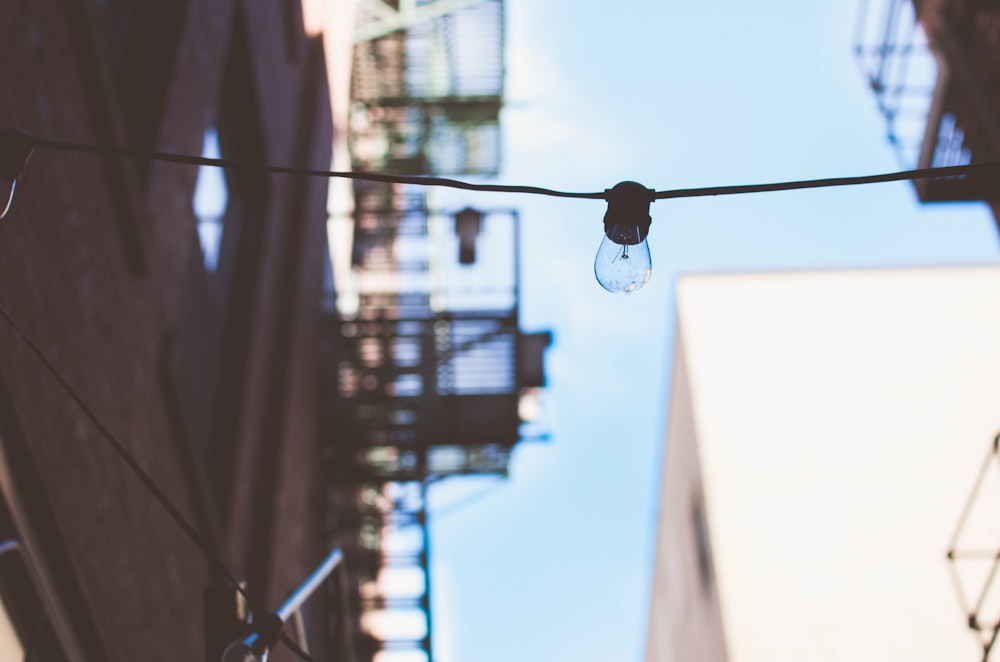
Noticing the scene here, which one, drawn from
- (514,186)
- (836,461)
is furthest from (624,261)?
(836,461)

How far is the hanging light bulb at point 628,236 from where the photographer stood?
3.13 m

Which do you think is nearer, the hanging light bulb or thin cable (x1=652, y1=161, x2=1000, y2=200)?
thin cable (x1=652, y1=161, x2=1000, y2=200)

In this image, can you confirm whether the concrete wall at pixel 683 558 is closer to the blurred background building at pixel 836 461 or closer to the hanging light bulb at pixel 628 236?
the blurred background building at pixel 836 461

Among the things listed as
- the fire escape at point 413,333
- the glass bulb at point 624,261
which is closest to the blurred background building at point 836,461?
the fire escape at point 413,333

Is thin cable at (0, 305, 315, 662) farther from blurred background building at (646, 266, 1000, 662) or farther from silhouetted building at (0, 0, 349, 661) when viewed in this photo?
blurred background building at (646, 266, 1000, 662)

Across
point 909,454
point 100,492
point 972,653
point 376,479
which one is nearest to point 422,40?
point 376,479

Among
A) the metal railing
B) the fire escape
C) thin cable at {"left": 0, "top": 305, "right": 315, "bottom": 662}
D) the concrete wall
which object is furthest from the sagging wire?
the concrete wall

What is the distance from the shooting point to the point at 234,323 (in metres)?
9.13

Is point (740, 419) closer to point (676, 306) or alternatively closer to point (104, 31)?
point (676, 306)

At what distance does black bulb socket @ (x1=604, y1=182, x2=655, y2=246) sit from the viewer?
3127 millimetres

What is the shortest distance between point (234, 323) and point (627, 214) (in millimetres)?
6806

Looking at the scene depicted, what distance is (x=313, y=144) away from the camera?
38.5ft

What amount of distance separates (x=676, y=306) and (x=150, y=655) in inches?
417

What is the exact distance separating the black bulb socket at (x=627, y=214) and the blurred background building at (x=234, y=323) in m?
2.15
